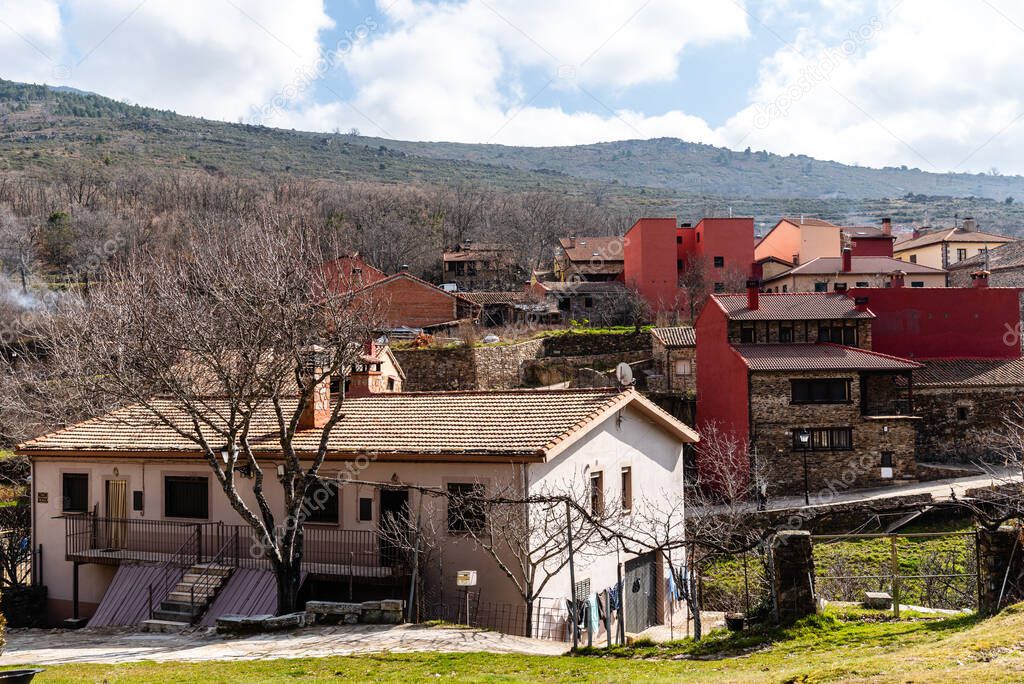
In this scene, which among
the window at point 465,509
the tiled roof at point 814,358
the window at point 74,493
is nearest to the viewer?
the window at point 465,509

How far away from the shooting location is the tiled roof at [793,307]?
38.7 metres

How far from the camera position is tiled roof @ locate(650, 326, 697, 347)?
152 feet

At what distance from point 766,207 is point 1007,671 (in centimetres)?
19737

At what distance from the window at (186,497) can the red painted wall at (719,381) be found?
22031 millimetres

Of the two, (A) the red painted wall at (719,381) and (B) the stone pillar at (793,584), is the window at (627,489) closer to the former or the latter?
(B) the stone pillar at (793,584)

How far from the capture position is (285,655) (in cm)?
1415

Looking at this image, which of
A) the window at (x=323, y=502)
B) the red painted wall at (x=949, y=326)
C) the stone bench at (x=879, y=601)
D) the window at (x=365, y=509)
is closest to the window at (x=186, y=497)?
the window at (x=323, y=502)

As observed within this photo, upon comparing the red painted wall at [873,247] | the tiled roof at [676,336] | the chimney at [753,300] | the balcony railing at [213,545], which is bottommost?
the balcony railing at [213,545]

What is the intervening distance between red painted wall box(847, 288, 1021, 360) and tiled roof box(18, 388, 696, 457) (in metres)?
22.4

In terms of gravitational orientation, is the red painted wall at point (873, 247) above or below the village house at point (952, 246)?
below

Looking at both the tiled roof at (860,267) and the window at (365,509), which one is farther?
the tiled roof at (860,267)

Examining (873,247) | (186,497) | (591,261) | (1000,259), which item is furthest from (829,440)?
(1000,259)

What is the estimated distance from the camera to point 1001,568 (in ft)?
41.4

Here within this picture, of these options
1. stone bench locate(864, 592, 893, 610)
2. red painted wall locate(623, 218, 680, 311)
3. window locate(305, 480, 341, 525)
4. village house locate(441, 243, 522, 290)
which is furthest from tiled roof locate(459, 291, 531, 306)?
stone bench locate(864, 592, 893, 610)
